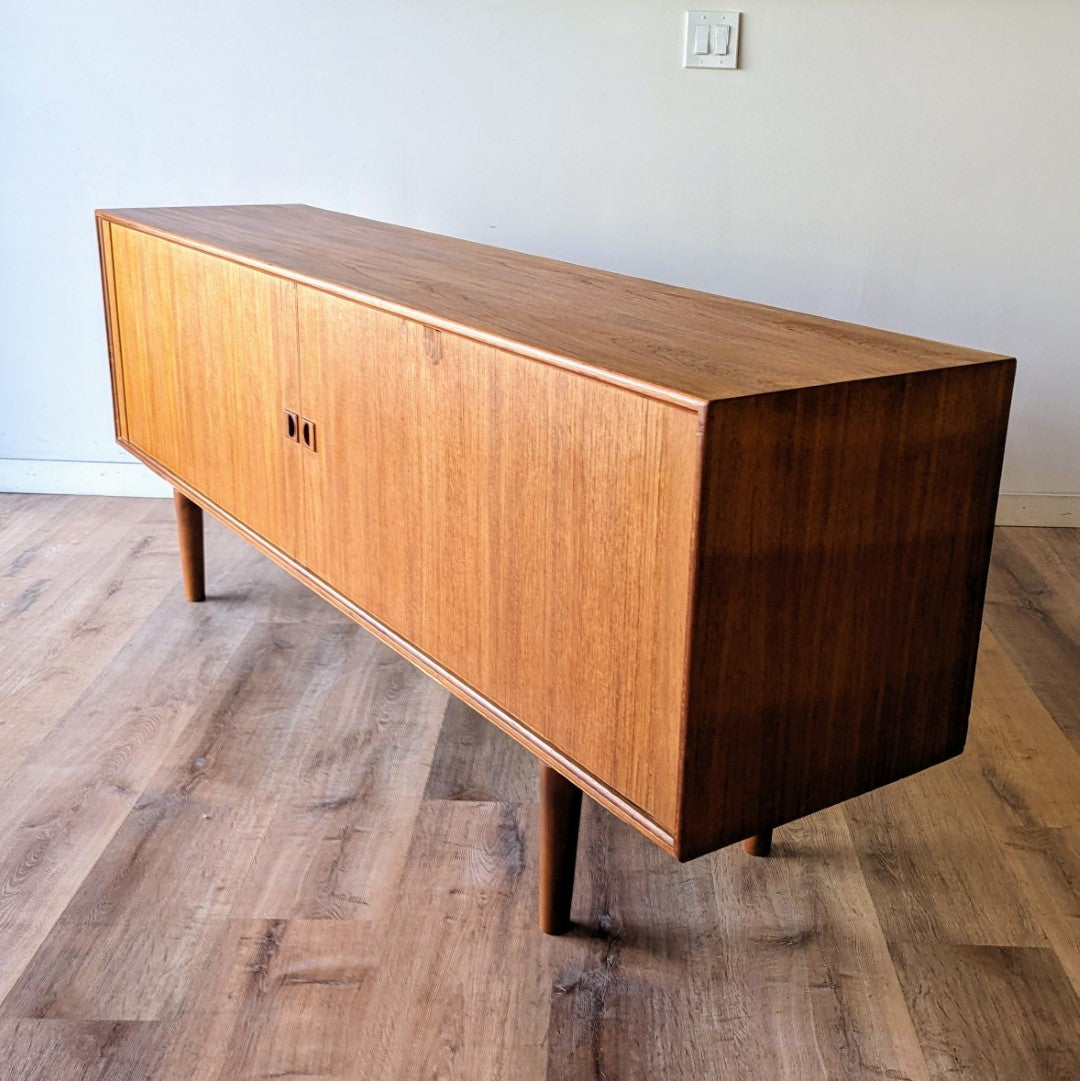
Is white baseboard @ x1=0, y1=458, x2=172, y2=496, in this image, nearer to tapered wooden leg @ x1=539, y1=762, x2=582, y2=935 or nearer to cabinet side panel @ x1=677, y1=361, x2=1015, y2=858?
tapered wooden leg @ x1=539, y1=762, x2=582, y2=935

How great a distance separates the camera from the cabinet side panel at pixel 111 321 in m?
2.13

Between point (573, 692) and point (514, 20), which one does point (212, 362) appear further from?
point (514, 20)

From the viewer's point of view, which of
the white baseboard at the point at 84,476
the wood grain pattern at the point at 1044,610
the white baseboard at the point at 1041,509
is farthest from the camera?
the white baseboard at the point at 84,476

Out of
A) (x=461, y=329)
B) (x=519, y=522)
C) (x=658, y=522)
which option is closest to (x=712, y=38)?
(x=461, y=329)

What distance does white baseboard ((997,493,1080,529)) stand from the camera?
2850 mm

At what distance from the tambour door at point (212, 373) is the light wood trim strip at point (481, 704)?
0.02m

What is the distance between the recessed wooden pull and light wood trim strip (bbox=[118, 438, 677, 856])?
188 mm

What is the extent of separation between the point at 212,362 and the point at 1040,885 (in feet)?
4.46

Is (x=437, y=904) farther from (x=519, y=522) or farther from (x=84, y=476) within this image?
(x=84, y=476)

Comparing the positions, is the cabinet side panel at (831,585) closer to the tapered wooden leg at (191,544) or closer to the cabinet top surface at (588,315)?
the cabinet top surface at (588,315)

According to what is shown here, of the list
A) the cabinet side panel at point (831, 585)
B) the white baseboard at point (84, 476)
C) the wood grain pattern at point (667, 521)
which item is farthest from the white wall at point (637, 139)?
the cabinet side panel at point (831, 585)

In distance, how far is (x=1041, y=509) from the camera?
2857 millimetres

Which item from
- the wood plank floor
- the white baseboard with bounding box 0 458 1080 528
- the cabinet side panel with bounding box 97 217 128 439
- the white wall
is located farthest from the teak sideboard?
the white baseboard with bounding box 0 458 1080 528

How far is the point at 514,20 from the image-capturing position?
2.60m
